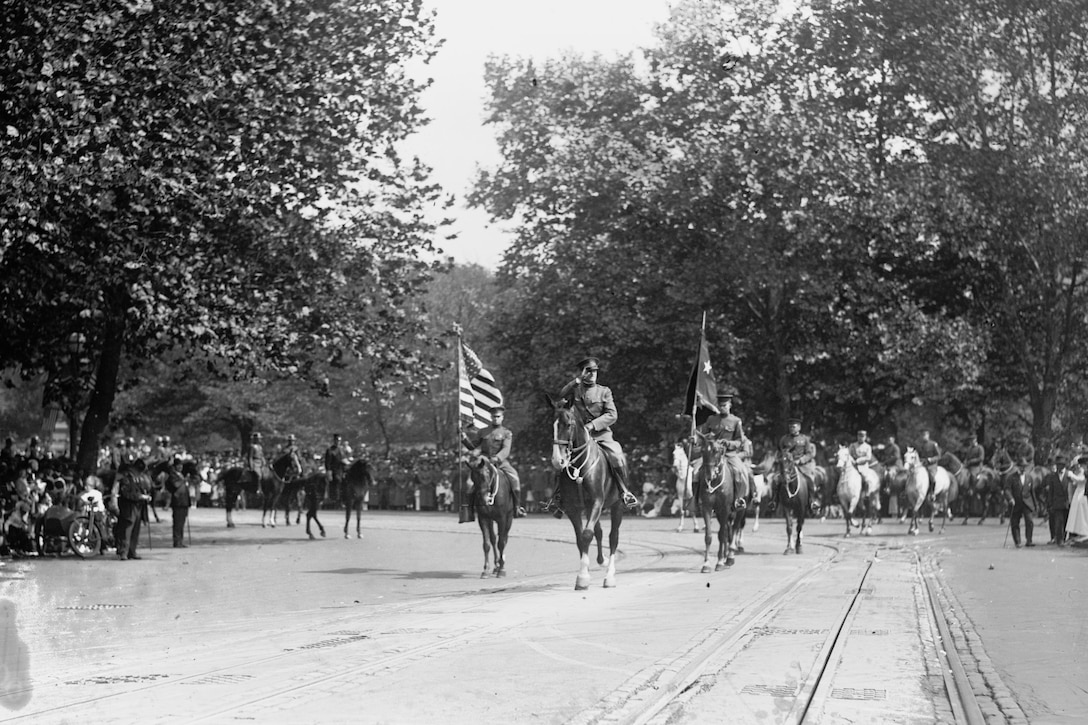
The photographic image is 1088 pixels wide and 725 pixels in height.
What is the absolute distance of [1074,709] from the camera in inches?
347

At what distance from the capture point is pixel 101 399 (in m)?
29.9

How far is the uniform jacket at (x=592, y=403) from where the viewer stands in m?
17.8

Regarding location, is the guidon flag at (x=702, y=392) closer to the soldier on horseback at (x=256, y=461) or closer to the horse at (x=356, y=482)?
the horse at (x=356, y=482)

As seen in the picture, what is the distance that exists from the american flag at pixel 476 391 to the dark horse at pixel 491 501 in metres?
1.64

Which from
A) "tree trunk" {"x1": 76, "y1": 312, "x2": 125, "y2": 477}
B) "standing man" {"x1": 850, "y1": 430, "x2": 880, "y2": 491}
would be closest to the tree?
"tree trunk" {"x1": 76, "y1": 312, "x2": 125, "y2": 477}

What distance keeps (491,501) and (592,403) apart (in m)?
3.16

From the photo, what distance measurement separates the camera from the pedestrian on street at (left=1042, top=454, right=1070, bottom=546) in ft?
96.0

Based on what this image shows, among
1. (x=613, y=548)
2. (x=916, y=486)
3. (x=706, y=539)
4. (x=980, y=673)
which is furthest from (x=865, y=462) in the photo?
(x=980, y=673)

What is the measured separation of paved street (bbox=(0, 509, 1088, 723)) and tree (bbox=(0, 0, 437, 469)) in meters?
4.88

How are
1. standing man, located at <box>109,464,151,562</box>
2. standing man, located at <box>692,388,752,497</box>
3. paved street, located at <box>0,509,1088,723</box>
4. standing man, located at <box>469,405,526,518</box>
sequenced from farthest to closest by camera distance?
standing man, located at <box>109,464,151,562</box> < standing man, located at <box>692,388,752,497</box> < standing man, located at <box>469,405,526,518</box> < paved street, located at <box>0,509,1088,723</box>

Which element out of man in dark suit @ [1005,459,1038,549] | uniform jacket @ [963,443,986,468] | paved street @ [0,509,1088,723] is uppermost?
uniform jacket @ [963,443,986,468]

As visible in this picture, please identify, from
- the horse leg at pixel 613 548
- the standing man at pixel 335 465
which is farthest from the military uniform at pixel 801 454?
the standing man at pixel 335 465

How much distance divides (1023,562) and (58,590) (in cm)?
1499

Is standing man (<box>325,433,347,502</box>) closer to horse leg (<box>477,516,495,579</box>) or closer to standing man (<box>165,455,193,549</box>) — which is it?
standing man (<box>165,455,193,549</box>)
